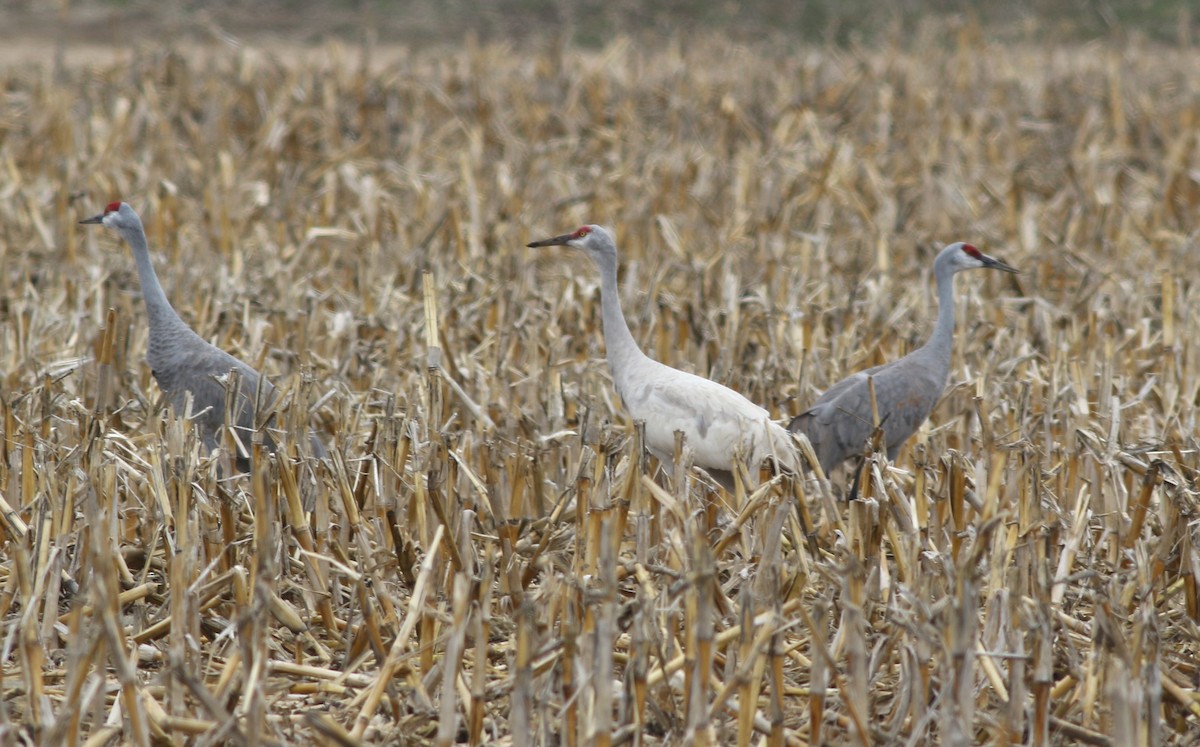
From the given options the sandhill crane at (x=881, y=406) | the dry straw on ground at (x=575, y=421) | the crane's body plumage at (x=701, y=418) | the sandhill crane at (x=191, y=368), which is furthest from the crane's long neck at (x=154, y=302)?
the sandhill crane at (x=881, y=406)

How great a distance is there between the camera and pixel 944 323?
5.52 metres

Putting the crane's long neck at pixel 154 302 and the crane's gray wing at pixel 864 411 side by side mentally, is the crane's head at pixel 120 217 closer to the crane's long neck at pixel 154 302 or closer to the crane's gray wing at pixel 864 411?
the crane's long neck at pixel 154 302

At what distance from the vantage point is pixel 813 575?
416cm

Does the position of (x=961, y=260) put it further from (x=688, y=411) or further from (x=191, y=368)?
(x=191, y=368)

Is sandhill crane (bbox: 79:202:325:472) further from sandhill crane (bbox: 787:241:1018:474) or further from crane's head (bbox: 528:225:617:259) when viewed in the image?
sandhill crane (bbox: 787:241:1018:474)

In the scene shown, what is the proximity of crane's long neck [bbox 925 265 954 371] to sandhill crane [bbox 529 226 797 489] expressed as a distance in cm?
75

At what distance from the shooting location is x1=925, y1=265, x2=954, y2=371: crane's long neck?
5418mm

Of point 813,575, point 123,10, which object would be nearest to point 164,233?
point 813,575

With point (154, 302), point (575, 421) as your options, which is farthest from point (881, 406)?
point (154, 302)

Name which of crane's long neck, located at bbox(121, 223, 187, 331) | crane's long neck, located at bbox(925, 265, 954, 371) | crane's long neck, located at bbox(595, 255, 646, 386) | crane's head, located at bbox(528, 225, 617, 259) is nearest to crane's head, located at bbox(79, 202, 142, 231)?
crane's long neck, located at bbox(121, 223, 187, 331)

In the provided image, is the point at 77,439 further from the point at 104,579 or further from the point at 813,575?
the point at 813,575

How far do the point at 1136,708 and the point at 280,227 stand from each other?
6.34m

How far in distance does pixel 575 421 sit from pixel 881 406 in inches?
42.6

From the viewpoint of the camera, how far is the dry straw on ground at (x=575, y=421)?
A: 3.19 meters
